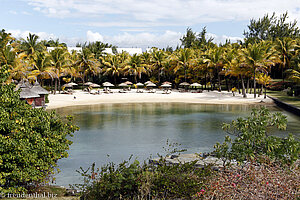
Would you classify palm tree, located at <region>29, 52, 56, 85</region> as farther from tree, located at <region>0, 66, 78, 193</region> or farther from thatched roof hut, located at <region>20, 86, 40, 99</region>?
tree, located at <region>0, 66, 78, 193</region>

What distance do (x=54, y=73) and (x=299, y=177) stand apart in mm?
48421

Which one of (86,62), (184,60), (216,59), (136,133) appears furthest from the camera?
(184,60)

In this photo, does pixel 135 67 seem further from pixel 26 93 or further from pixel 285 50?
pixel 26 93

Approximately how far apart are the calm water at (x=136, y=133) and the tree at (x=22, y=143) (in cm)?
374

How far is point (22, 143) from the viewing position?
957 cm

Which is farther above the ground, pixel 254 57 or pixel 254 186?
pixel 254 57

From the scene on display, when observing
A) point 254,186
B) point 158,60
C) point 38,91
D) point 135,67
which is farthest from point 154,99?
point 254,186

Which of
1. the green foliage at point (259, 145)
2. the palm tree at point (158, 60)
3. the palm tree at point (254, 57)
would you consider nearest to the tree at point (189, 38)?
the palm tree at point (158, 60)

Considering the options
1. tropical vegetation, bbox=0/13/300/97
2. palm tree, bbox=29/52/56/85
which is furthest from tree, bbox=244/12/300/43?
palm tree, bbox=29/52/56/85

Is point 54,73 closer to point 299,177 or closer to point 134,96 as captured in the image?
point 134,96

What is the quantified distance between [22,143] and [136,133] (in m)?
16.6

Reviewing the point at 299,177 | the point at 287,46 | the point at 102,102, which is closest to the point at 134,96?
the point at 102,102

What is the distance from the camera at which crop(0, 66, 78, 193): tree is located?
9445mm

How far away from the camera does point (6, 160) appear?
30.6ft
